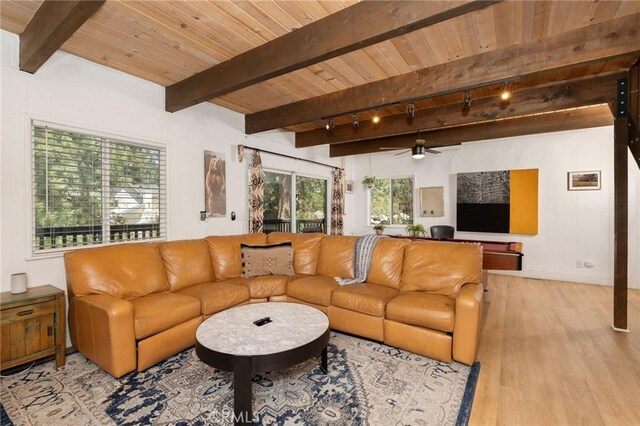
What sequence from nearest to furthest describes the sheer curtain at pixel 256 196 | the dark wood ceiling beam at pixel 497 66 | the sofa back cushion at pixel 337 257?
the dark wood ceiling beam at pixel 497 66
the sofa back cushion at pixel 337 257
the sheer curtain at pixel 256 196

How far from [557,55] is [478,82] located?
58 cm

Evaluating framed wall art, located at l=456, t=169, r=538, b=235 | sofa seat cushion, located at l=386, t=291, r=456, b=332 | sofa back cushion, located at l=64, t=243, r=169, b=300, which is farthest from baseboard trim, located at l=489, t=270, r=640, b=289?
sofa back cushion, located at l=64, t=243, r=169, b=300

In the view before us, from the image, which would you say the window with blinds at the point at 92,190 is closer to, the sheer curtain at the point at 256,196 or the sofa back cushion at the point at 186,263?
the sofa back cushion at the point at 186,263

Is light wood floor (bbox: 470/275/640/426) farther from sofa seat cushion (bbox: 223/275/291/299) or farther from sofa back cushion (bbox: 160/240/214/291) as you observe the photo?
sofa back cushion (bbox: 160/240/214/291)

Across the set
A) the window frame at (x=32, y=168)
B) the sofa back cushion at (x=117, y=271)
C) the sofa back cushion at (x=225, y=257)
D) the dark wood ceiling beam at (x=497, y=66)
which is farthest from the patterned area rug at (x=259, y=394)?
the dark wood ceiling beam at (x=497, y=66)

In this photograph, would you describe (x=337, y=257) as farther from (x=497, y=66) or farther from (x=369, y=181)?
(x=369, y=181)

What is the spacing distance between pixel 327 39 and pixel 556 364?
326cm

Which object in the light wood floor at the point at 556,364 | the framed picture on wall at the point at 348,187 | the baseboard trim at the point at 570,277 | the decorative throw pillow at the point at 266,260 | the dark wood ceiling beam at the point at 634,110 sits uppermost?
the dark wood ceiling beam at the point at 634,110

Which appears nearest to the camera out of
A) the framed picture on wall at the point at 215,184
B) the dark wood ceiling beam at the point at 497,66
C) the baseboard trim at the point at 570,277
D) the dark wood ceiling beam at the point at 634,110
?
the dark wood ceiling beam at the point at 497,66

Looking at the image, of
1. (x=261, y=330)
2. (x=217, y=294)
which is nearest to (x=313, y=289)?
(x=217, y=294)

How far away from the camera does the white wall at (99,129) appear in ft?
8.05

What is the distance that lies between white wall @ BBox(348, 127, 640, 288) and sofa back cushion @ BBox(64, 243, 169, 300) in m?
5.84

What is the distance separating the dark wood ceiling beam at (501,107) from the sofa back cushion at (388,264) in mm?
2069

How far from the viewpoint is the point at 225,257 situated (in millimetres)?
3562
